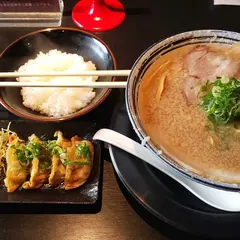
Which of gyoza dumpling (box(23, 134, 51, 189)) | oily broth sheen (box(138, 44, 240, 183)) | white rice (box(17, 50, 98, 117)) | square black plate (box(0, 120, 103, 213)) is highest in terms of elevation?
oily broth sheen (box(138, 44, 240, 183))

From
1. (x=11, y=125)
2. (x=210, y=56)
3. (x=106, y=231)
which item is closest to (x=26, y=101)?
(x=11, y=125)

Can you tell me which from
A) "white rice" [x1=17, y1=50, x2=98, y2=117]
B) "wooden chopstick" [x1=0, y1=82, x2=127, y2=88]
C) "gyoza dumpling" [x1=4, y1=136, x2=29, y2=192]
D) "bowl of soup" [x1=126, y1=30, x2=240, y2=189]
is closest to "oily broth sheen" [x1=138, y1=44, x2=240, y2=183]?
"bowl of soup" [x1=126, y1=30, x2=240, y2=189]

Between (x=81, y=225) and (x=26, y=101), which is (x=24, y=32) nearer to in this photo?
(x=26, y=101)

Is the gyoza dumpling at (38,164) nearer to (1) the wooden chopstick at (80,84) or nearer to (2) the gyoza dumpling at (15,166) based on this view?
(2) the gyoza dumpling at (15,166)

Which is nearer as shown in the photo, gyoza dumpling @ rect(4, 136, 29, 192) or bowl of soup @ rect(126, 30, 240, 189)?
bowl of soup @ rect(126, 30, 240, 189)

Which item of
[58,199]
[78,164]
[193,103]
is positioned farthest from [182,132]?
[58,199]

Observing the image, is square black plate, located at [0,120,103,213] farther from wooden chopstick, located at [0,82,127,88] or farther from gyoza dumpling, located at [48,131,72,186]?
wooden chopstick, located at [0,82,127,88]

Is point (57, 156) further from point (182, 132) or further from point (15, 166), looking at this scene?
point (182, 132)
